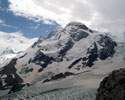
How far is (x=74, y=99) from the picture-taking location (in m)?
158

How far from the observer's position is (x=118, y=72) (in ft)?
184

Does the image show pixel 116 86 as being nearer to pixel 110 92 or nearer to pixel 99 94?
pixel 110 92

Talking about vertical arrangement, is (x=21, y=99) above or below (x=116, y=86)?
below

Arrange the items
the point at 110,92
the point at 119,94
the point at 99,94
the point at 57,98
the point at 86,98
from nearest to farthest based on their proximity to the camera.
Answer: the point at 119,94
the point at 110,92
the point at 99,94
the point at 86,98
the point at 57,98

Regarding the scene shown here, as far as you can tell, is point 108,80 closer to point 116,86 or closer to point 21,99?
point 116,86

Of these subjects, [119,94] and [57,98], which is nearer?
[119,94]

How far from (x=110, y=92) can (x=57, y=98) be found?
123103mm

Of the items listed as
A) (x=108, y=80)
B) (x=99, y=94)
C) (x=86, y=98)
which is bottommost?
(x=86, y=98)

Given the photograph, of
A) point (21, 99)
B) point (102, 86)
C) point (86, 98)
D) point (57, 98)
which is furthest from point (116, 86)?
point (21, 99)

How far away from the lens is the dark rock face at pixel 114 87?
52119mm

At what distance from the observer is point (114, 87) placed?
2165 inches

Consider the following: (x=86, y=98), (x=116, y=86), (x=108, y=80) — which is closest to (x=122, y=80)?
(x=116, y=86)

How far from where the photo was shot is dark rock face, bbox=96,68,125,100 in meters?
52.1

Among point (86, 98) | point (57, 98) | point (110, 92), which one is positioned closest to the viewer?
point (110, 92)
